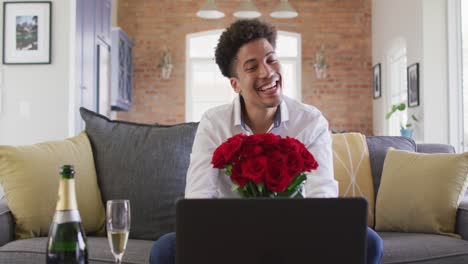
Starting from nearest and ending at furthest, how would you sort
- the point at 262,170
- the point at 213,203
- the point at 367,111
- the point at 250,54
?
the point at 213,203
the point at 262,170
the point at 250,54
the point at 367,111

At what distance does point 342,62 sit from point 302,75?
575 mm

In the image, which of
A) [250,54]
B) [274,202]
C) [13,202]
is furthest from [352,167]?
[274,202]

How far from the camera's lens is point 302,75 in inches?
307

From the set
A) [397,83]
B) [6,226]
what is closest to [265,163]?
[6,226]

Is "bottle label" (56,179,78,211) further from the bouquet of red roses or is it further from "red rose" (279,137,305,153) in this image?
"red rose" (279,137,305,153)

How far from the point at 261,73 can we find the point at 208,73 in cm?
610

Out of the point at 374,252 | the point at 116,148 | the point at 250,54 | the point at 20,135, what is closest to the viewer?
the point at 374,252

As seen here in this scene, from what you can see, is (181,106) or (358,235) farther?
(181,106)

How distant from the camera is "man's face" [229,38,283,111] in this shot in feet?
6.07

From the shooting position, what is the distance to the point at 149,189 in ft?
7.92

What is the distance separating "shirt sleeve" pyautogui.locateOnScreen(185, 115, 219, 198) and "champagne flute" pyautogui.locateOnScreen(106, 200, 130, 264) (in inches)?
17.9

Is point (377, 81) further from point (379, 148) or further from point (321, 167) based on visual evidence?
point (321, 167)

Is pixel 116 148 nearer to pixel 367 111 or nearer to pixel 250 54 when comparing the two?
pixel 250 54

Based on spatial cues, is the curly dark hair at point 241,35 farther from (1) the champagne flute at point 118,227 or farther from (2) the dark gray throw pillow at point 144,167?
(1) the champagne flute at point 118,227
